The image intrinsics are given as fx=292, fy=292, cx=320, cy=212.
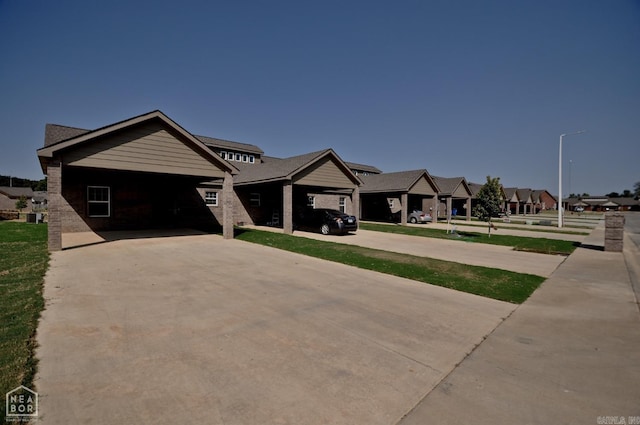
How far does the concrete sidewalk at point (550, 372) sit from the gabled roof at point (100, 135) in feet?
44.4

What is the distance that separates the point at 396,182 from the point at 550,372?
A: 87.9ft

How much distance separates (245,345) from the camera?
159 inches

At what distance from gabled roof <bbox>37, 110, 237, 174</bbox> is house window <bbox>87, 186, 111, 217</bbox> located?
336 cm

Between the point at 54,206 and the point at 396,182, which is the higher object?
the point at 396,182

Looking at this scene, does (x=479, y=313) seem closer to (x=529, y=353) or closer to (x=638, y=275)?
(x=529, y=353)

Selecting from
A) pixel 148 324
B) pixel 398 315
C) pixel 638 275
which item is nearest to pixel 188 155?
pixel 148 324

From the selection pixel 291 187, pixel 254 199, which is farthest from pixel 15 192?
pixel 291 187

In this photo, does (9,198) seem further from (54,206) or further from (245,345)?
(245,345)

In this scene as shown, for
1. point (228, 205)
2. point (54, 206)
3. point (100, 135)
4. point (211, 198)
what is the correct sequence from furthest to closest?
point (211, 198) < point (228, 205) < point (100, 135) < point (54, 206)

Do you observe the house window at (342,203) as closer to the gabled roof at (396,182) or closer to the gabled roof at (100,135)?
the gabled roof at (396,182)

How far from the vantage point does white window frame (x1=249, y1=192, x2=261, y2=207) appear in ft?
79.6

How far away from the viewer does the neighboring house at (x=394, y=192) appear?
27.9 metres

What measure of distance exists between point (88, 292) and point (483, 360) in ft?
24.4

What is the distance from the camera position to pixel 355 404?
2873 mm
